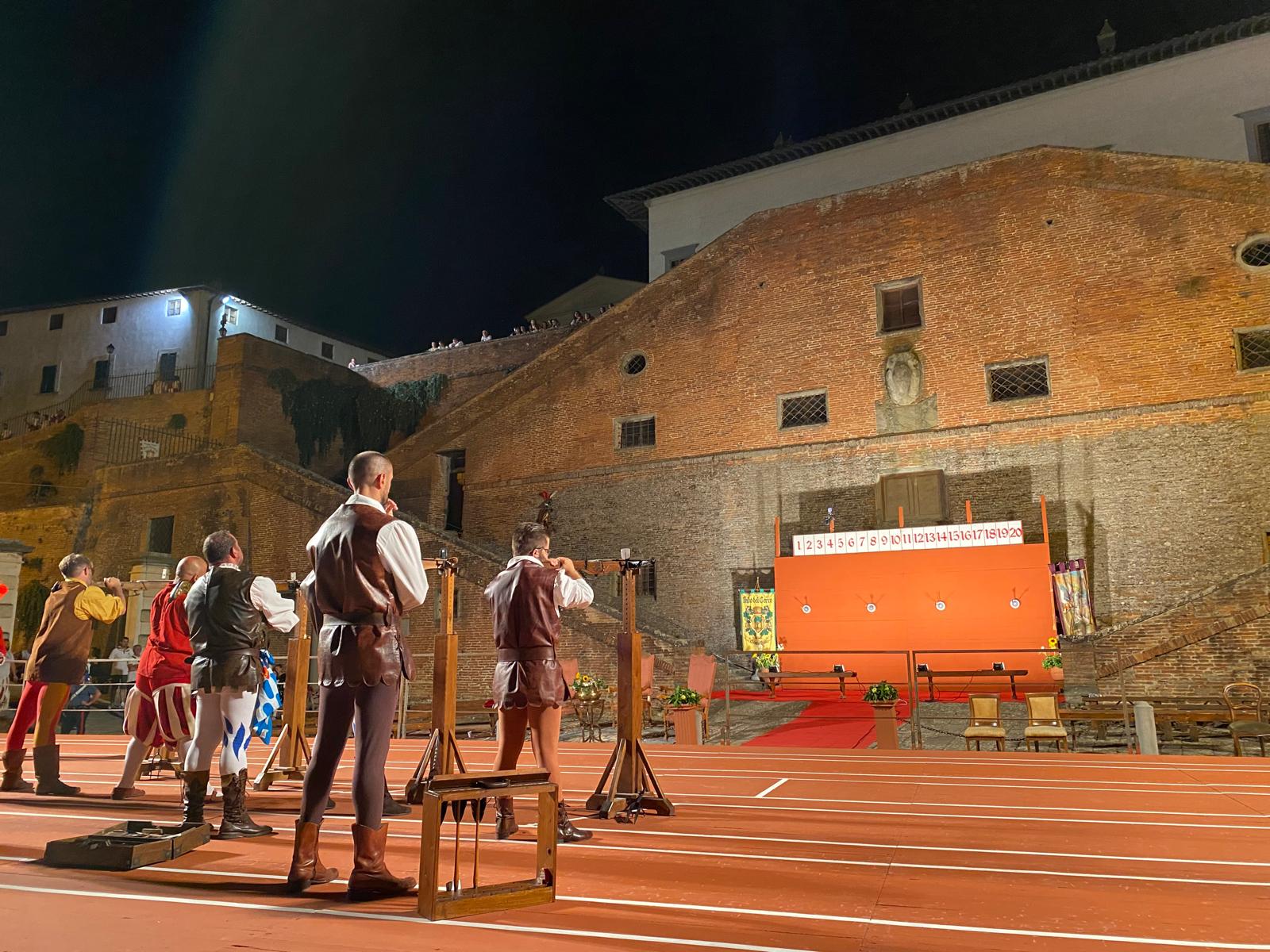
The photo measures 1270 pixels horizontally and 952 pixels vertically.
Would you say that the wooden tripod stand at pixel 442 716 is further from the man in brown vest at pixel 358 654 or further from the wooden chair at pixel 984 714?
the wooden chair at pixel 984 714

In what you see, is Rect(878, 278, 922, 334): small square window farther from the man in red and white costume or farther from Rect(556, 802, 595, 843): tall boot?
Rect(556, 802, 595, 843): tall boot

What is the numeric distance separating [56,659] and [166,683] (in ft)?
4.68

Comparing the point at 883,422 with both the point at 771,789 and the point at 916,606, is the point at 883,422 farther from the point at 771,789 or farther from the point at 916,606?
the point at 771,789

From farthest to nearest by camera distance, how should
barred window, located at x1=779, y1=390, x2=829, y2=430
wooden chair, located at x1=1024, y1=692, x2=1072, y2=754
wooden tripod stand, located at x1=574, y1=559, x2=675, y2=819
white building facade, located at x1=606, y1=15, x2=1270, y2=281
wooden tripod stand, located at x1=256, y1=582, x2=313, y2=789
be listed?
white building facade, located at x1=606, y1=15, x2=1270, y2=281, barred window, located at x1=779, y1=390, x2=829, y2=430, wooden chair, located at x1=1024, y1=692, x2=1072, y2=754, wooden tripod stand, located at x1=256, y1=582, x2=313, y2=789, wooden tripod stand, located at x1=574, y1=559, x2=675, y2=819

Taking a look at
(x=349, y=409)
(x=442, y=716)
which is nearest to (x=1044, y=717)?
(x=442, y=716)

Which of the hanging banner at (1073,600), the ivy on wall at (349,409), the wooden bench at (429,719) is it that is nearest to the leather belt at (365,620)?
the wooden bench at (429,719)

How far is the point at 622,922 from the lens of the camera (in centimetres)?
285

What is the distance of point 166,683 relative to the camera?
550 centimetres

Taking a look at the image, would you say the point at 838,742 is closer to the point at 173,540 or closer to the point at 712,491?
the point at 712,491

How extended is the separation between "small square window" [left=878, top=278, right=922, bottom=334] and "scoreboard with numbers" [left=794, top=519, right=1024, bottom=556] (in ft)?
16.3

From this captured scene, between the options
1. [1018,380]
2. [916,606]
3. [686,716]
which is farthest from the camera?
[1018,380]

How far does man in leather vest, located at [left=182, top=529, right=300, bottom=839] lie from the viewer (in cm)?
440

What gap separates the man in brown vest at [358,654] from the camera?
10.9 feet

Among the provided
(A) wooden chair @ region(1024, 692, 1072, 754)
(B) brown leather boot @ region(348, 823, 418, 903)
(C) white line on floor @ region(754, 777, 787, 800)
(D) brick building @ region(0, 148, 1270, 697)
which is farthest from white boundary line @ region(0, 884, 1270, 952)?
(D) brick building @ region(0, 148, 1270, 697)
